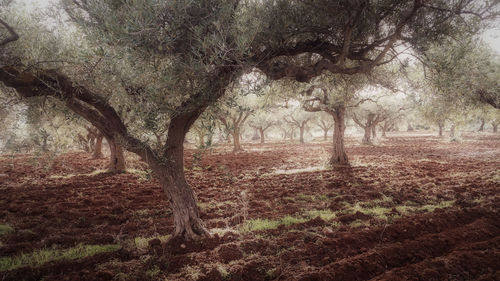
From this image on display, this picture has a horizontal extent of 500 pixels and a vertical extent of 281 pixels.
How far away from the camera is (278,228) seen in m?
6.38

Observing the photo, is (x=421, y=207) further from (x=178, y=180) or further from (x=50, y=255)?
(x=50, y=255)

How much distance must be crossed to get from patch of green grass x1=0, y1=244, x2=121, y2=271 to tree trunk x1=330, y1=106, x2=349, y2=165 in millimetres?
13559

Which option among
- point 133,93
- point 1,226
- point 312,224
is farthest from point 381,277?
point 1,226

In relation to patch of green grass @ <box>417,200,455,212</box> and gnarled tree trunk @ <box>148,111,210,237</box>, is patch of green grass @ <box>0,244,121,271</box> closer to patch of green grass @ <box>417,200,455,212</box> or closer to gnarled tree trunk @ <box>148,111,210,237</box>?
gnarled tree trunk @ <box>148,111,210,237</box>

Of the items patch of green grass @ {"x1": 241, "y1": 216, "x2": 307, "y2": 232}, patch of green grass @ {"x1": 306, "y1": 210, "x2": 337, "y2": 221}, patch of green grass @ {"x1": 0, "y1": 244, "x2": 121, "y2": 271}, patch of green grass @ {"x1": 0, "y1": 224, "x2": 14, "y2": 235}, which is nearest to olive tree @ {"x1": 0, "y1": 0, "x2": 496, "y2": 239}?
patch of green grass @ {"x1": 241, "y1": 216, "x2": 307, "y2": 232}

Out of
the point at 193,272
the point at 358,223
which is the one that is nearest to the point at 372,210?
the point at 358,223

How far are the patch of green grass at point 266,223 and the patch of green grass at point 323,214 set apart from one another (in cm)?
51

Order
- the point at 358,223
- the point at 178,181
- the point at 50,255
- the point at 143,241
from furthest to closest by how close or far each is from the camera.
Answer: the point at 358,223
the point at 143,241
the point at 178,181
the point at 50,255

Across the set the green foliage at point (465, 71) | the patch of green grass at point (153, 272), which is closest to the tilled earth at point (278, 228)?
the patch of green grass at point (153, 272)

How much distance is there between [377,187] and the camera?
1035cm

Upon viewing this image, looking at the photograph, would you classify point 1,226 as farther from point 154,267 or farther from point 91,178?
point 91,178

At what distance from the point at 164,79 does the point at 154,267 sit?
3.42 m

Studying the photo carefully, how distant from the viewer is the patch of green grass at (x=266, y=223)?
21.3 feet

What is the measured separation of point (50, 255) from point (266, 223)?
4.78 metres
